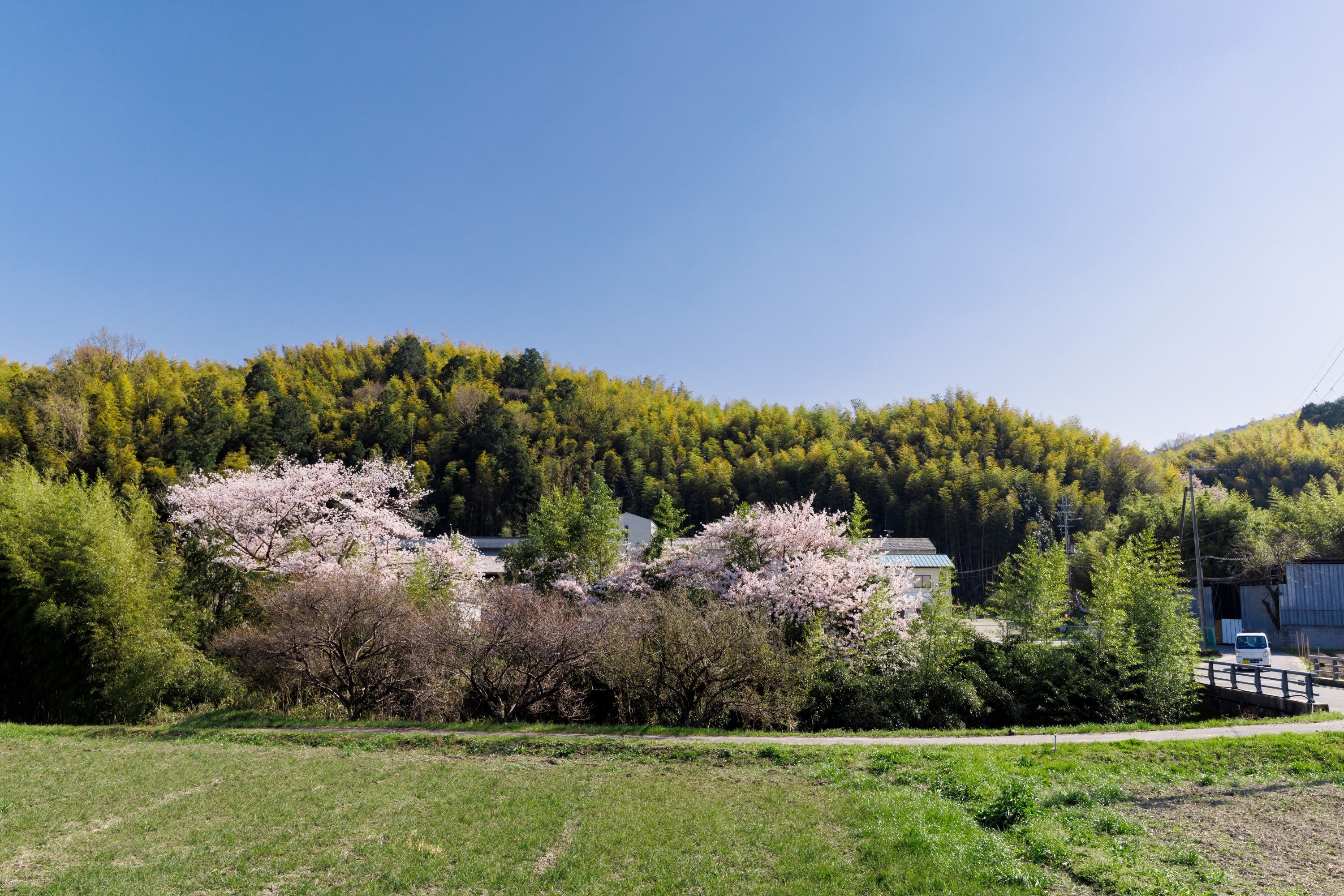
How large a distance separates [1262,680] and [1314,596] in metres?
16.2

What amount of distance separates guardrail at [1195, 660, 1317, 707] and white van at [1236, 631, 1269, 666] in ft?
10.3

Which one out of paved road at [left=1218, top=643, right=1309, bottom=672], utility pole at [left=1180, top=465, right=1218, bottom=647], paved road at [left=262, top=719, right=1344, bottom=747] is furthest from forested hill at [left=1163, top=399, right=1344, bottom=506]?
paved road at [left=262, top=719, right=1344, bottom=747]

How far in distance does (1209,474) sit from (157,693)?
67.4 m

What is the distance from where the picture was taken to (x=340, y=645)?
538 inches

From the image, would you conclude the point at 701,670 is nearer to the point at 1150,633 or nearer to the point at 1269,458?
the point at 1150,633

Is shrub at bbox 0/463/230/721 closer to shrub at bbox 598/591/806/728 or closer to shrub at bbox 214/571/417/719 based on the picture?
shrub at bbox 214/571/417/719

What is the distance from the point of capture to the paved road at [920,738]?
11.0m

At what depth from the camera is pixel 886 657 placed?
15.1 m

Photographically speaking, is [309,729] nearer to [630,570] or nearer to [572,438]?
[630,570]

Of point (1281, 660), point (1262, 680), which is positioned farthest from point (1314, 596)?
point (1262, 680)

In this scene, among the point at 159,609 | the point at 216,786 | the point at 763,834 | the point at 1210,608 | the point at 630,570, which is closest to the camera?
the point at 763,834

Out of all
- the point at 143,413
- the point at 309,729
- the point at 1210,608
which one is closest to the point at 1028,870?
the point at 309,729

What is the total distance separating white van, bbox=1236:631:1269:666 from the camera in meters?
21.8

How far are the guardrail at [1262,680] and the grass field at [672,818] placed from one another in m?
5.35
